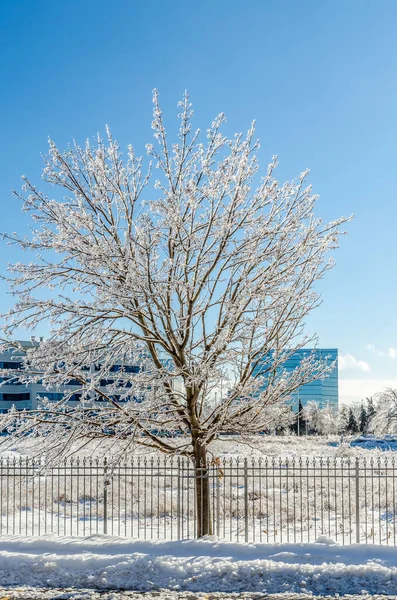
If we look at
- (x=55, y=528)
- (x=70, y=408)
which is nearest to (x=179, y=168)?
(x=70, y=408)

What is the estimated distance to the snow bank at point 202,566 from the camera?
9242 millimetres

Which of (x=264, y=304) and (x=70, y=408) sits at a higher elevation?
(x=264, y=304)

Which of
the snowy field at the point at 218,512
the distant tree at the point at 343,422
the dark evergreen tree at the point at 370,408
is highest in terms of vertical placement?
the snowy field at the point at 218,512

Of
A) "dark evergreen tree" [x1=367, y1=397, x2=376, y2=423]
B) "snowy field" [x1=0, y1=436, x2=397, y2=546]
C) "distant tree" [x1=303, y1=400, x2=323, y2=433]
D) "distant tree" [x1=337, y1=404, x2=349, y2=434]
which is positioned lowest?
"distant tree" [x1=303, y1=400, x2=323, y2=433]

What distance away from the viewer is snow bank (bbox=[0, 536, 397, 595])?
924 cm

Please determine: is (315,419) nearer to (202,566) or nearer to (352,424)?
(352,424)

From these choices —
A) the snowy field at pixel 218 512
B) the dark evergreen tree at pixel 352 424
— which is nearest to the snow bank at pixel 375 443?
the snowy field at pixel 218 512

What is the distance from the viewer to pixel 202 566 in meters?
9.86

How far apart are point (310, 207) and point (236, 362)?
354 centimetres

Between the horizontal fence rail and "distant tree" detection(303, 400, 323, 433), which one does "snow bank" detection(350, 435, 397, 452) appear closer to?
the horizontal fence rail

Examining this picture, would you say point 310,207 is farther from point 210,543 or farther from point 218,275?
point 210,543

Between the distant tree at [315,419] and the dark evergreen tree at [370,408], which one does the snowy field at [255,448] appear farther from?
the distant tree at [315,419]

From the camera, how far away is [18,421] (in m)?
11.4

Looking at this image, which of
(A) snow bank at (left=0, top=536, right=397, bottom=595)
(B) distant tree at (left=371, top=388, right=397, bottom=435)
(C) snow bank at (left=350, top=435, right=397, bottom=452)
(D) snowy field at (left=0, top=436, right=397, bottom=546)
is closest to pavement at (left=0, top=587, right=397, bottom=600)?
(A) snow bank at (left=0, top=536, right=397, bottom=595)
